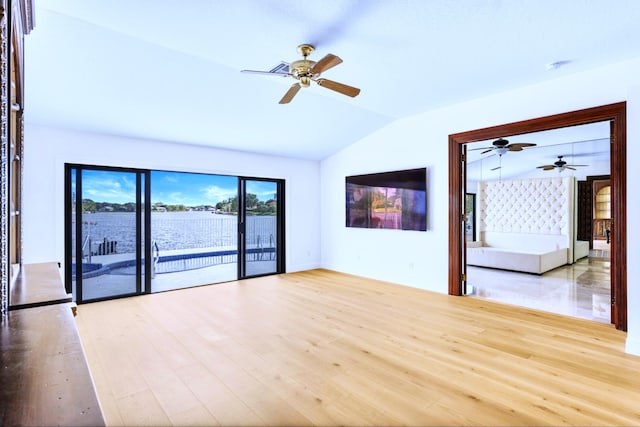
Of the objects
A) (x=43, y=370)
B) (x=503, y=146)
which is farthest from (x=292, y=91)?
(x=503, y=146)

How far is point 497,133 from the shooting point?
434cm

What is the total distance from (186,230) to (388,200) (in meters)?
4.01

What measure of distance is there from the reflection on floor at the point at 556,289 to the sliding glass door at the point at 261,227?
143 inches

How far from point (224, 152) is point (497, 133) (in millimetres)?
4292

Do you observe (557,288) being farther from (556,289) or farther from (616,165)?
(616,165)

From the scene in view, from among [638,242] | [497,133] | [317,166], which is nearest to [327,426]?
[638,242]

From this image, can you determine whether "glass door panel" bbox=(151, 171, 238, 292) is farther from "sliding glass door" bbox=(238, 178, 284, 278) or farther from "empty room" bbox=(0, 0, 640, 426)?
"sliding glass door" bbox=(238, 178, 284, 278)

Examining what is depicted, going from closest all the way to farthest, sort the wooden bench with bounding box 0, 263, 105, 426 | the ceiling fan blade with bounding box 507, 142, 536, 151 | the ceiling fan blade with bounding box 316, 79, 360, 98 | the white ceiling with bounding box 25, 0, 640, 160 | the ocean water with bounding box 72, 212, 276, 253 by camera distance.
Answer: the wooden bench with bounding box 0, 263, 105, 426 < the white ceiling with bounding box 25, 0, 640, 160 < the ceiling fan blade with bounding box 316, 79, 360, 98 < the ocean water with bounding box 72, 212, 276, 253 < the ceiling fan blade with bounding box 507, 142, 536, 151

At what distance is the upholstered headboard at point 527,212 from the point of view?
7.20 m

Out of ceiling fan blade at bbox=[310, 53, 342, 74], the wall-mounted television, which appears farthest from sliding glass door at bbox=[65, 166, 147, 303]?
the wall-mounted television

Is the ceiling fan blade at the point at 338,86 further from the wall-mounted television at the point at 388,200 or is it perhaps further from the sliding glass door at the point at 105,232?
the sliding glass door at the point at 105,232

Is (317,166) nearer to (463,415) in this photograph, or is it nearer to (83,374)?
(463,415)

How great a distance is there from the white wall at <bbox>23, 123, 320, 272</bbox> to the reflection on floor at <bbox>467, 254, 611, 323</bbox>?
144 inches

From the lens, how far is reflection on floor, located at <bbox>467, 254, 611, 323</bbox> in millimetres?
4156
